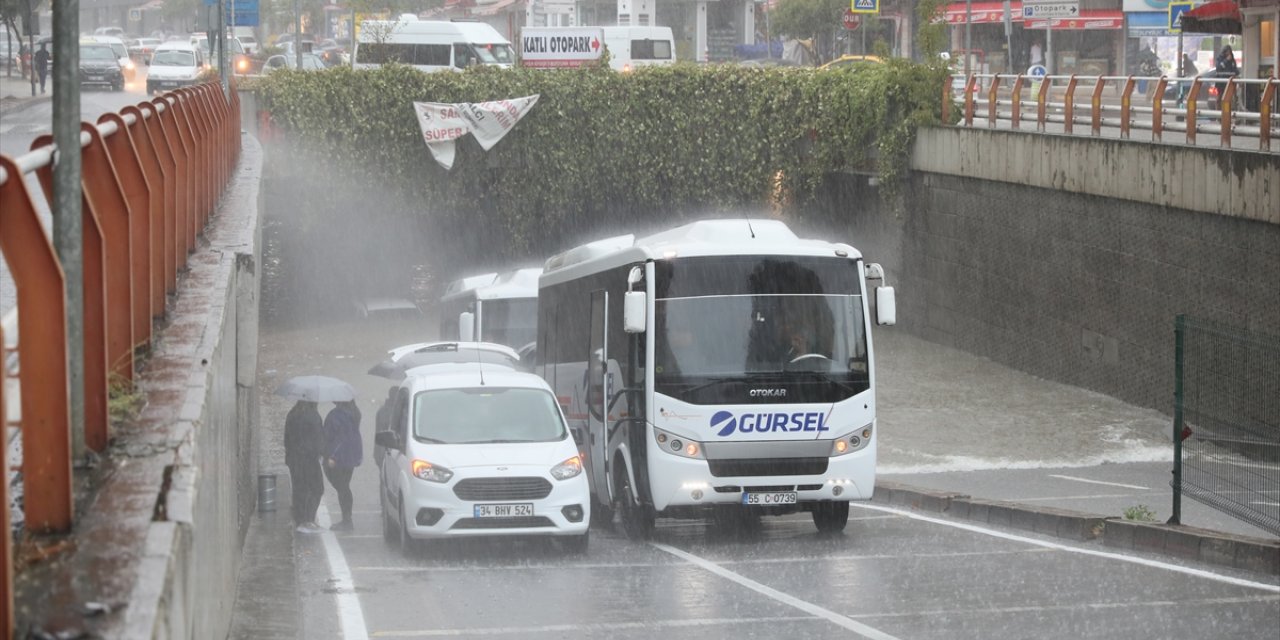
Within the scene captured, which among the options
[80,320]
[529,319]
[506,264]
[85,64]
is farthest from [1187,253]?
[85,64]

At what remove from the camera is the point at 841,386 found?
15062 mm

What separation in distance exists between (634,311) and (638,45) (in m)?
32.9

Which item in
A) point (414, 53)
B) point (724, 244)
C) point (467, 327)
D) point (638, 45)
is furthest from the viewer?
point (638, 45)

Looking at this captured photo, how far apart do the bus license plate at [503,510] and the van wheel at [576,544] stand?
0.56 m

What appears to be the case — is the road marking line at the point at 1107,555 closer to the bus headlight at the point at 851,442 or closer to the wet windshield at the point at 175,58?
the bus headlight at the point at 851,442

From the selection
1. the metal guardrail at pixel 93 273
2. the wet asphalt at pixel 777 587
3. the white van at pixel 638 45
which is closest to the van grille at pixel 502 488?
the wet asphalt at pixel 777 587

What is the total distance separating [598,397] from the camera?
16.8 m

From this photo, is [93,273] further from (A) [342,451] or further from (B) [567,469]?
(A) [342,451]

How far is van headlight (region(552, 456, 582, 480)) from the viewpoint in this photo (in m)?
14.0

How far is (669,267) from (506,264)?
2318 centimetres

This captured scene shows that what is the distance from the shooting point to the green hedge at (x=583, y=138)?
34938 mm

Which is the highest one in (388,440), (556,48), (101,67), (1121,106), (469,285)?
(556,48)

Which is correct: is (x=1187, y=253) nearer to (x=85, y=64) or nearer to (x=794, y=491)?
(x=794, y=491)

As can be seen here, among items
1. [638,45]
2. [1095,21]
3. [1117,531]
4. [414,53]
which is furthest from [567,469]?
[1095,21]
